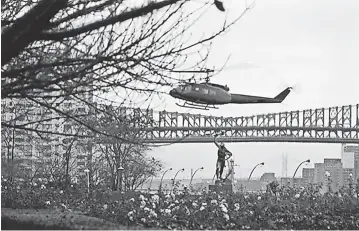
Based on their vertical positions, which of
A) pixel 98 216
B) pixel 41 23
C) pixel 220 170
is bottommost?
pixel 98 216

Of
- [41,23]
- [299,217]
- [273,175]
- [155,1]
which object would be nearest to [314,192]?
[299,217]

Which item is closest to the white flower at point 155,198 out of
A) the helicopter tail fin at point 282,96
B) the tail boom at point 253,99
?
the tail boom at point 253,99

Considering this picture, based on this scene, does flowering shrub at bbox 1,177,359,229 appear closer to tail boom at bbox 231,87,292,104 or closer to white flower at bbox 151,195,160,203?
white flower at bbox 151,195,160,203

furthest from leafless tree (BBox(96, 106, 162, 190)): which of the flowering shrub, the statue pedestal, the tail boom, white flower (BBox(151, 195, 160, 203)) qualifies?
the tail boom

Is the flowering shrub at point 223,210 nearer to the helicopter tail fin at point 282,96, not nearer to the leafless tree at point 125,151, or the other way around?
the leafless tree at point 125,151

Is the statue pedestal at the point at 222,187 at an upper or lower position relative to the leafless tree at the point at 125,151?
lower

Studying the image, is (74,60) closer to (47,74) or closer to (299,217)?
(47,74)

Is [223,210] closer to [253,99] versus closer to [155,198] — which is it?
[155,198]

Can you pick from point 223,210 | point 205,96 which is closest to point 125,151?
point 205,96
